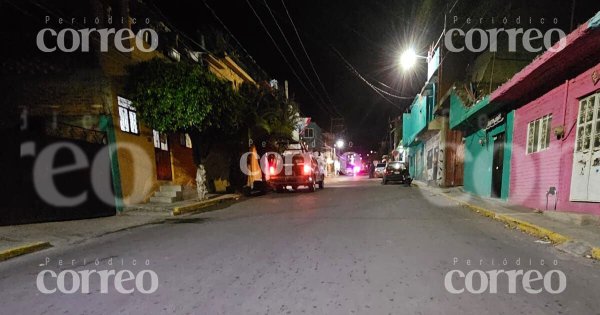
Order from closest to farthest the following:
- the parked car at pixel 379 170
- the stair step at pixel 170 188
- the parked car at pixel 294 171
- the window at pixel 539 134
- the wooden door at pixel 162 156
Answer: the window at pixel 539 134
the stair step at pixel 170 188
the wooden door at pixel 162 156
the parked car at pixel 294 171
the parked car at pixel 379 170

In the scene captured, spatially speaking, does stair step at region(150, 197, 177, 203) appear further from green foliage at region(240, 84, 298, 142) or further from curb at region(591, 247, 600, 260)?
curb at region(591, 247, 600, 260)

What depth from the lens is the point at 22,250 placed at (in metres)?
6.01

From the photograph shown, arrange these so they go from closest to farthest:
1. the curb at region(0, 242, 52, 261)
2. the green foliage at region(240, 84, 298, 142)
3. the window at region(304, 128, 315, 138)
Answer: the curb at region(0, 242, 52, 261), the green foliage at region(240, 84, 298, 142), the window at region(304, 128, 315, 138)

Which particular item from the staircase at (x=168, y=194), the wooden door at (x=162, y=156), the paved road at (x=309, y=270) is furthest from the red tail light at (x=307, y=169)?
the paved road at (x=309, y=270)

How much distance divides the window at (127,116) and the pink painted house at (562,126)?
42.0 feet

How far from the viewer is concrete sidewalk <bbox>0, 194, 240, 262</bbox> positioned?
6.27 metres

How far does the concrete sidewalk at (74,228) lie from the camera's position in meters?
6.27

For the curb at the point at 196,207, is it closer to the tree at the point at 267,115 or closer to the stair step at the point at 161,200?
the stair step at the point at 161,200

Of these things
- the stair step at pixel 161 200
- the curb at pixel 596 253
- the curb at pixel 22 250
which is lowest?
the stair step at pixel 161 200

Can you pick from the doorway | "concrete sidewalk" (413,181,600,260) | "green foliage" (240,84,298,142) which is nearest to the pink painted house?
"concrete sidewalk" (413,181,600,260)

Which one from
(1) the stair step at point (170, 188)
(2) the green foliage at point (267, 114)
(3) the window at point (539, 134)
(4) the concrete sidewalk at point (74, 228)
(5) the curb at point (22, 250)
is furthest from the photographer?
(2) the green foliage at point (267, 114)

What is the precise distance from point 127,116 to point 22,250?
7094 mm

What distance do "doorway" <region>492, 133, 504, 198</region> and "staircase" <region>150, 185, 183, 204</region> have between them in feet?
41.5

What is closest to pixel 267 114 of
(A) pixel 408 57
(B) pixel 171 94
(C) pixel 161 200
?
(B) pixel 171 94
